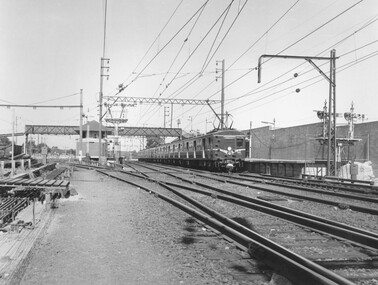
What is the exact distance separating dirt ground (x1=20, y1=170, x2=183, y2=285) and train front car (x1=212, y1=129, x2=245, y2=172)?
56.8ft

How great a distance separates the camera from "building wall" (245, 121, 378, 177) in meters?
30.0

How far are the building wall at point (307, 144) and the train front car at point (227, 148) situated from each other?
540 cm

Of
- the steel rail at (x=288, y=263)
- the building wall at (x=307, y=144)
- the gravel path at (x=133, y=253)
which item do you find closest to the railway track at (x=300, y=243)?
the steel rail at (x=288, y=263)

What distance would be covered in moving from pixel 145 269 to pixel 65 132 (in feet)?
252

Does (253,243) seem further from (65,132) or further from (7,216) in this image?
(65,132)

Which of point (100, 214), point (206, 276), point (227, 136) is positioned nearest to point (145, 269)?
point (206, 276)

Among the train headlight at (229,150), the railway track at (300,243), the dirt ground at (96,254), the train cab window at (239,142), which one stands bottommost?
the dirt ground at (96,254)

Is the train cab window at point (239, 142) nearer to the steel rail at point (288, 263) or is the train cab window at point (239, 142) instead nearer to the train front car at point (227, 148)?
the train front car at point (227, 148)

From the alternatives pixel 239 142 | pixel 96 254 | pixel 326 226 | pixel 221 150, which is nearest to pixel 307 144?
pixel 239 142

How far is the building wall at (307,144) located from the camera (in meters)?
30.0

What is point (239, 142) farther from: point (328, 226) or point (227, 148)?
point (328, 226)

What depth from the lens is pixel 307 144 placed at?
1447 inches

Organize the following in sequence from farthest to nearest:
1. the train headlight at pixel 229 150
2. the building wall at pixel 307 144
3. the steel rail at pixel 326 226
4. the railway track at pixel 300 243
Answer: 1. the building wall at pixel 307 144
2. the train headlight at pixel 229 150
3. the steel rail at pixel 326 226
4. the railway track at pixel 300 243

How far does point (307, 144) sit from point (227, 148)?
529 inches
